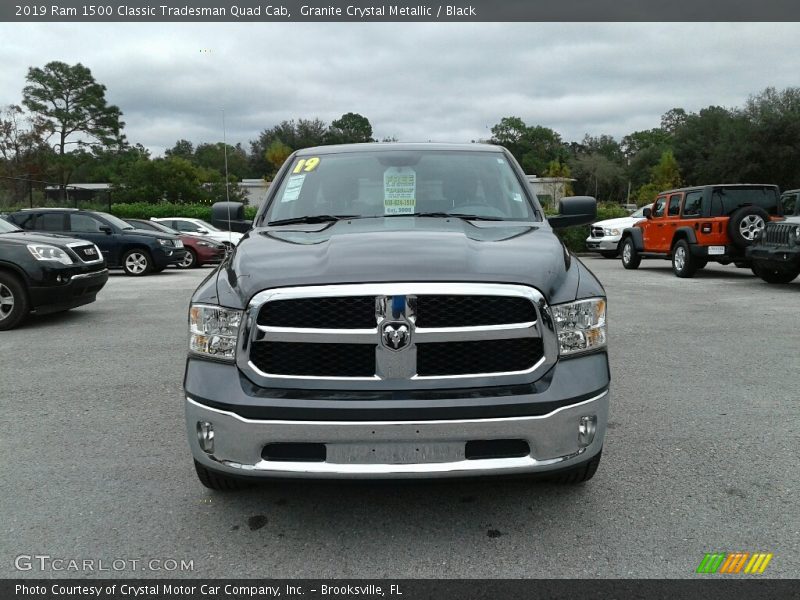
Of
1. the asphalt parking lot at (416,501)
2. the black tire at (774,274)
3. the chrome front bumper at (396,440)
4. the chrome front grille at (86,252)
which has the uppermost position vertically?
the chrome front grille at (86,252)

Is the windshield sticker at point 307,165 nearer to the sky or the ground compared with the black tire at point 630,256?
nearer to the sky

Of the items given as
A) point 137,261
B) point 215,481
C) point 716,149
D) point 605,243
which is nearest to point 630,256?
point 605,243

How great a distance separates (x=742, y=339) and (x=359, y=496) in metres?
5.74

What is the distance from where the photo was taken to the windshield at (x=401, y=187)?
13.3 feet

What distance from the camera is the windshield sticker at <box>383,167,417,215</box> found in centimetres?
404

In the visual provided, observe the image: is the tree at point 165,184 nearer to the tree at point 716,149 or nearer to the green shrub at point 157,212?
the green shrub at point 157,212

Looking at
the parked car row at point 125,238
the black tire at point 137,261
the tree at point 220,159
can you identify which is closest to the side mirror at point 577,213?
the parked car row at point 125,238

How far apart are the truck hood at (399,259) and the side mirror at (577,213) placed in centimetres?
96

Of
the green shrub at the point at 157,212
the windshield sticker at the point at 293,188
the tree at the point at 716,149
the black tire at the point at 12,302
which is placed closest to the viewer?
the windshield sticker at the point at 293,188

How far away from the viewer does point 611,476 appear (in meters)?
3.55

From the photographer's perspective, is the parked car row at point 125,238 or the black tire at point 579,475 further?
the parked car row at point 125,238

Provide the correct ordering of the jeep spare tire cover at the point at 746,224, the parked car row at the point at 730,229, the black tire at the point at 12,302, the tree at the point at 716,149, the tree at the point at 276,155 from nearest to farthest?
the black tire at the point at 12,302 < the parked car row at the point at 730,229 < the jeep spare tire cover at the point at 746,224 < the tree at the point at 716,149 < the tree at the point at 276,155

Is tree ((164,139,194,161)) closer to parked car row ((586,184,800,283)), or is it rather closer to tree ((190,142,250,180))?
tree ((190,142,250,180))
